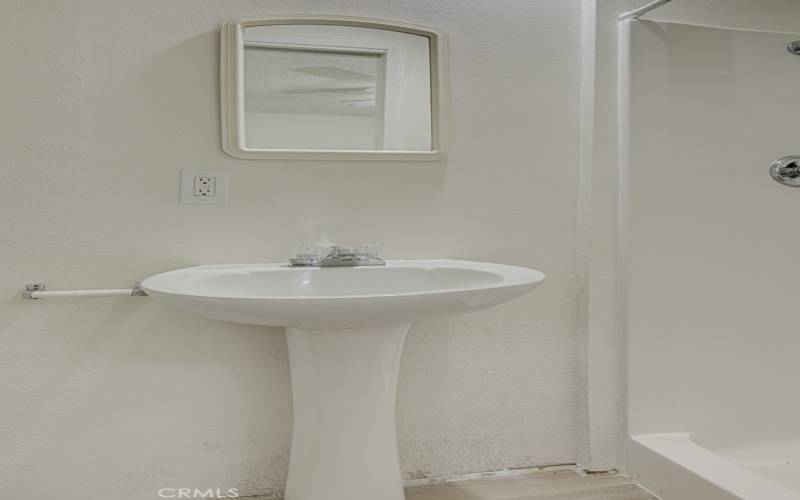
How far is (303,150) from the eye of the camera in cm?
145

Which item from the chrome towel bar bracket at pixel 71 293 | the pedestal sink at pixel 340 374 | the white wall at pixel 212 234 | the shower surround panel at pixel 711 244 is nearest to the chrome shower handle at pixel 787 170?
the shower surround panel at pixel 711 244

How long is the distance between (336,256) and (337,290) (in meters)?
0.09

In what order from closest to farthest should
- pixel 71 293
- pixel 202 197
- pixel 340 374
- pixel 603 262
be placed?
pixel 340 374 < pixel 71 293 < pixel 202 197 < pixel 603 262

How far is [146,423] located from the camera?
1407 mm

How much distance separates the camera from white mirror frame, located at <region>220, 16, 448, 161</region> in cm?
140

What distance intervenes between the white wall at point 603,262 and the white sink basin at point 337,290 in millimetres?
417

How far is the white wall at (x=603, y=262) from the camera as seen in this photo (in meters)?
1.59

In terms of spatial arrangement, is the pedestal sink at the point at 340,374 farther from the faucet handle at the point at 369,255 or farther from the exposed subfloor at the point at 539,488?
the exposed subfloor at the point at 539,488

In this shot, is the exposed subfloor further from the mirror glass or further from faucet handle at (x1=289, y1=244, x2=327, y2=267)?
the mirror glass

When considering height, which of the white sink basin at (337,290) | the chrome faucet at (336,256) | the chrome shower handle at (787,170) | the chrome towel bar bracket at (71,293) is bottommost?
the chrome towel bar bracket at (71,293)

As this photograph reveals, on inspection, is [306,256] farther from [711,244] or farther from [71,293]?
[711,244]

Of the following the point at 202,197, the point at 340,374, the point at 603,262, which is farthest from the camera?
the point at 603,262

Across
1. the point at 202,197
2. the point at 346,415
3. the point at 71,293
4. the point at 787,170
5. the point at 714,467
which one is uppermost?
the point at 787,170

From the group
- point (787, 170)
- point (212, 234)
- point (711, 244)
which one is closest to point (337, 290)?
point (212, 234)
